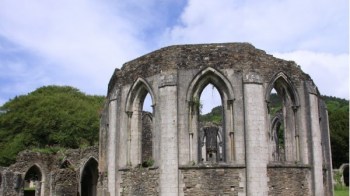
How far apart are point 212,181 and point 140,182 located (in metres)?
2.33

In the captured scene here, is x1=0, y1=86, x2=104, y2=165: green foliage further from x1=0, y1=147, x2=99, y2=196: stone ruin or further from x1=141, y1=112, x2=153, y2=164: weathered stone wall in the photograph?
x1=141, y1=112, x2=153, y2=164: weathered stone wall

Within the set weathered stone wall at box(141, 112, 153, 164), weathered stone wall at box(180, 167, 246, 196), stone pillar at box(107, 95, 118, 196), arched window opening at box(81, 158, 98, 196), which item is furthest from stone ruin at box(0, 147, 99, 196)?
weathered stone wall at box(180, 167, 246, 196)

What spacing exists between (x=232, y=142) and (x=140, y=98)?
358cm

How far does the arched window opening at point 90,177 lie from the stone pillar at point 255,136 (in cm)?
1461

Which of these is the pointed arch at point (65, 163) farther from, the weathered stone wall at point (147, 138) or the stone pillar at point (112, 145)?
the stone pillar at point (112, 145)

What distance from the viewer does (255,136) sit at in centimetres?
1137

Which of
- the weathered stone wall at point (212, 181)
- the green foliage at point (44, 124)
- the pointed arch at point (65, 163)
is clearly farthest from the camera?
the green foliage at point (44, 124)

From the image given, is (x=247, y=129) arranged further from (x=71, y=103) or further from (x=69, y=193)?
(x=71, y=103)

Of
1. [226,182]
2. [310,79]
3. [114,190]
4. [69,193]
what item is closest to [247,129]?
[226,182]

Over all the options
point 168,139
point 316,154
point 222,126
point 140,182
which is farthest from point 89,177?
point 316,154

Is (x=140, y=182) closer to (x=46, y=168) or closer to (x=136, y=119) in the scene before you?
(x=136, y=119)

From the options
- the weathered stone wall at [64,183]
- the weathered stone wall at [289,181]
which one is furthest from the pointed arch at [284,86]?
the weathered stone wall at [64,183]

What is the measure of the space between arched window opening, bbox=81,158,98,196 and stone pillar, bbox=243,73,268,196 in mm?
14610

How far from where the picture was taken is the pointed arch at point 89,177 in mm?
24139
